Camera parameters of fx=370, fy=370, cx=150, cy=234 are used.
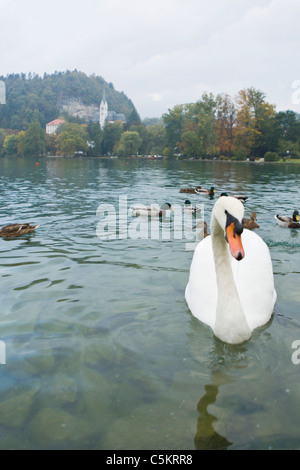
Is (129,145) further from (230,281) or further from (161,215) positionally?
(230,281)

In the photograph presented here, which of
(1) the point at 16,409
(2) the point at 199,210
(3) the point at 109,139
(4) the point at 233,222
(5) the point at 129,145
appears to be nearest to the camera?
(1) the point at 16,409

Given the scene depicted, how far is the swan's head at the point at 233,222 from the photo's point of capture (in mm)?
3255

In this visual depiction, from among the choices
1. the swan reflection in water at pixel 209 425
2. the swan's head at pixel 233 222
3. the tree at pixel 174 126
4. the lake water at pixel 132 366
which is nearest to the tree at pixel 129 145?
the tree at pixel 174 126

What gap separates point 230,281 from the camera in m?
4.00

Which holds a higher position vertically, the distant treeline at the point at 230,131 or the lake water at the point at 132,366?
the distant treeline at the point at 230,131

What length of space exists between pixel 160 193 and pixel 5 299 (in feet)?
49.4

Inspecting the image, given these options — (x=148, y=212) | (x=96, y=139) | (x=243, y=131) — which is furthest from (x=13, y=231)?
(x=96, y=139)

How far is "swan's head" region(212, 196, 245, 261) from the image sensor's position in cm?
326

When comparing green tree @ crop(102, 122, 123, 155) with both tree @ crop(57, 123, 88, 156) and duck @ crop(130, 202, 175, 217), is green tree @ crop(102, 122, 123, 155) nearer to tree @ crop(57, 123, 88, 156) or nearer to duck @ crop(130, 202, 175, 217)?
tree @ crop(57, 123, 88, 156)

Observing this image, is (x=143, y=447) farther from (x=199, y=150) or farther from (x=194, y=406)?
(x=199, y=150)

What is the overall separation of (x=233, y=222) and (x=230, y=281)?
863 millimetres

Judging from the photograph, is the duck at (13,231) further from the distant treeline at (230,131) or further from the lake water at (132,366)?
the distant treeline at (230,131)

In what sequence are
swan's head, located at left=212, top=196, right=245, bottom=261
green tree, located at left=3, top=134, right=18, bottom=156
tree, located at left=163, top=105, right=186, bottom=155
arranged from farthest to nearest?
1. green tree, located at left=3, top=134, right=18, bottom=156
2. tree, located at left=163, top=105, right=186, bottom=155
3. swan's head, located at left=212, top=196, right=245, bottom=261

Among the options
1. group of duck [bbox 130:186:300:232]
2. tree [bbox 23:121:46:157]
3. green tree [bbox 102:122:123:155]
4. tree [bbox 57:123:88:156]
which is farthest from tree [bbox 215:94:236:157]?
group of duck [bbox 130:186:300:232]
